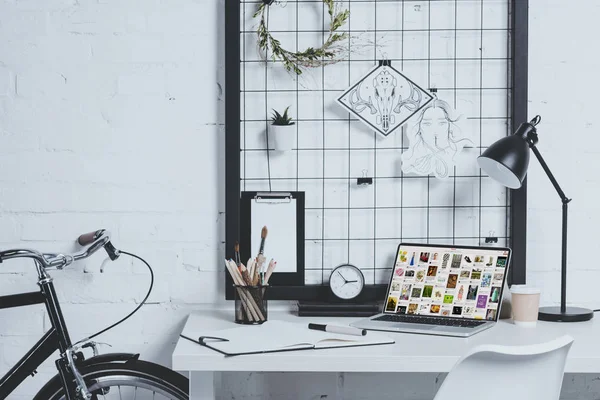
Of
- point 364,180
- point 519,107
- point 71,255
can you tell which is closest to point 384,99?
point 364,180

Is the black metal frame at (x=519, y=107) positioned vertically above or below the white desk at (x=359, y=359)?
above

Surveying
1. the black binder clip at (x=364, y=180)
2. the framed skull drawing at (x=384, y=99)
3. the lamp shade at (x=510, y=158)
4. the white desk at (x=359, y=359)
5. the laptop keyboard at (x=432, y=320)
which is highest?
the framed skull drawing at (x=384, y=99)

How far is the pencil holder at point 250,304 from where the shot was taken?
1.99 m

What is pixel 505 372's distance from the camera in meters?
1.29

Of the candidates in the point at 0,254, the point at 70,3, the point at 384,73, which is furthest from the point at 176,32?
the point at 0,254

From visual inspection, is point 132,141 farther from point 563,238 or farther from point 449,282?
point 563,238

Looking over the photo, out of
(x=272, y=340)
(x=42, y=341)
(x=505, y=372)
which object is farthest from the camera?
(x=42, y=341)

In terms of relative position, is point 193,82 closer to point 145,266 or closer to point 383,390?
point 145,266

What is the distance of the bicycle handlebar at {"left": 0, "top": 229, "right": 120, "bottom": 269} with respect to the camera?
6.07 ft

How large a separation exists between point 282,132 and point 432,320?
0.63m

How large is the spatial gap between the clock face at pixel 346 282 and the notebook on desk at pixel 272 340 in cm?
22

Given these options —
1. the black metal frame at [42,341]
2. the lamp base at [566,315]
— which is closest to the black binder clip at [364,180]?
the lamp base at [566,315]

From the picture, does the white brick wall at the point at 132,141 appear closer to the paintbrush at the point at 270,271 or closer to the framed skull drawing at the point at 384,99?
the paintbrush at the point at 270,271

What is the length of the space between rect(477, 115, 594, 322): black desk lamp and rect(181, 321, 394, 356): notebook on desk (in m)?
0.53
